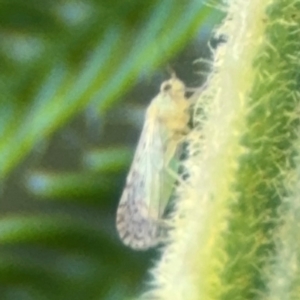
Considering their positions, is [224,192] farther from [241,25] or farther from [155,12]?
[155,12]

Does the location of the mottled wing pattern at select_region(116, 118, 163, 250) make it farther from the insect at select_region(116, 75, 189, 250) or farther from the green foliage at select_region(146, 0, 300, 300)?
the green foliage at select_region(146, 0, 300, 300)

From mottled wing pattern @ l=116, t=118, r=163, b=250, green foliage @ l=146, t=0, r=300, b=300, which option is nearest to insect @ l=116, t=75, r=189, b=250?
mottled wing pattern @ l=116, t=118, r=163, b=250

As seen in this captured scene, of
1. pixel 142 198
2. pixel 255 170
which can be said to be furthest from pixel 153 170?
pixel 255 170

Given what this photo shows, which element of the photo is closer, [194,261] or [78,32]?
[194,261]

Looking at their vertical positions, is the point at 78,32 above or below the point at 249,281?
above

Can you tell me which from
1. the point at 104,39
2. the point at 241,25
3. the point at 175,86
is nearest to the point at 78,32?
the point at 104,39

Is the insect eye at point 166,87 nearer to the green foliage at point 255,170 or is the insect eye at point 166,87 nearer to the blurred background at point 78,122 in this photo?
the blurred background at point 78,122

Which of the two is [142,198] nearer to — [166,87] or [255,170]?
[166,87]
